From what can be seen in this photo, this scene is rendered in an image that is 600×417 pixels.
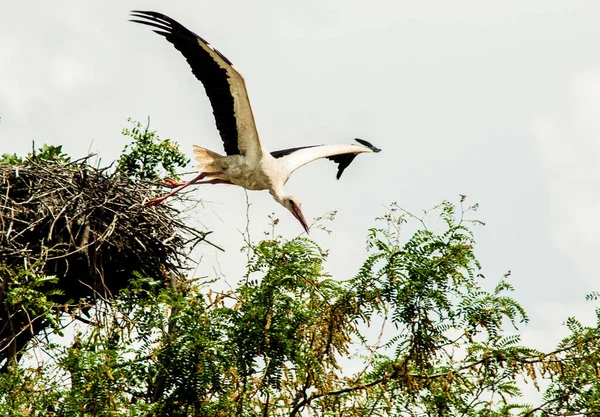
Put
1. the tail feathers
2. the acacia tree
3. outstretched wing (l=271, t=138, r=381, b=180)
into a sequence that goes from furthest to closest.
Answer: outstretched wing (l=271, t=138, r=381, b=180) < the tail feathers < the acacia tree

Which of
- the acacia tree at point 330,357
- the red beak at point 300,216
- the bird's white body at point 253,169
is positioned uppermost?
the bird's white body at point 253,169

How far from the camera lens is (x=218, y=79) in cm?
727

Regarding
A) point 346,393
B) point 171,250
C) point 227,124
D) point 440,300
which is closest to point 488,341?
point 440,300

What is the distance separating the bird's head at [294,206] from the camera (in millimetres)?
8102

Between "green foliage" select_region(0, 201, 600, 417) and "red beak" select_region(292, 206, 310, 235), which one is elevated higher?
"red beak" select_region(292, 206, 310, 235)

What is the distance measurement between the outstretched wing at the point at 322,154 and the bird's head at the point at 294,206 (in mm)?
309

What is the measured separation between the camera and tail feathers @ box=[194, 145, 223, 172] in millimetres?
8242

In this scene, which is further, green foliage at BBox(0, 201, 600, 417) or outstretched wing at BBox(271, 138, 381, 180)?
outstretched wing at BBox(271, 138, 381, 180)

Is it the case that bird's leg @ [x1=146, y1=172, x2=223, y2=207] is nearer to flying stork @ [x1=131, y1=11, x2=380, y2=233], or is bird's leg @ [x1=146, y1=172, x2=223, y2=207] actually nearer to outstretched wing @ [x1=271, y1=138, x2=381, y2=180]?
flying stork @ [x1=131, y1=11, x2=380, y2=233]

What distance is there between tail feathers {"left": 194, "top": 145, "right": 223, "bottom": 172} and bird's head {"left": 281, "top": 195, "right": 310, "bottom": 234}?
27.8 inches

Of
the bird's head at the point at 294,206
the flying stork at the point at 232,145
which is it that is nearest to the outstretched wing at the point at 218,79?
the flying stork at the point at 232,145

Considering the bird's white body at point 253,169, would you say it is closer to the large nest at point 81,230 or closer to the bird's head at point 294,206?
the bird's head at point 294,206

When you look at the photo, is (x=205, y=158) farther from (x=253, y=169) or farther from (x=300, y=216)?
(x=300, y=216)

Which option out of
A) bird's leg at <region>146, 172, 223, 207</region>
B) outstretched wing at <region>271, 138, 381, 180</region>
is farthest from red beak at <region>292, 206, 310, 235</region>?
bird's leg at <region>146, 172, 223, 207</region>
